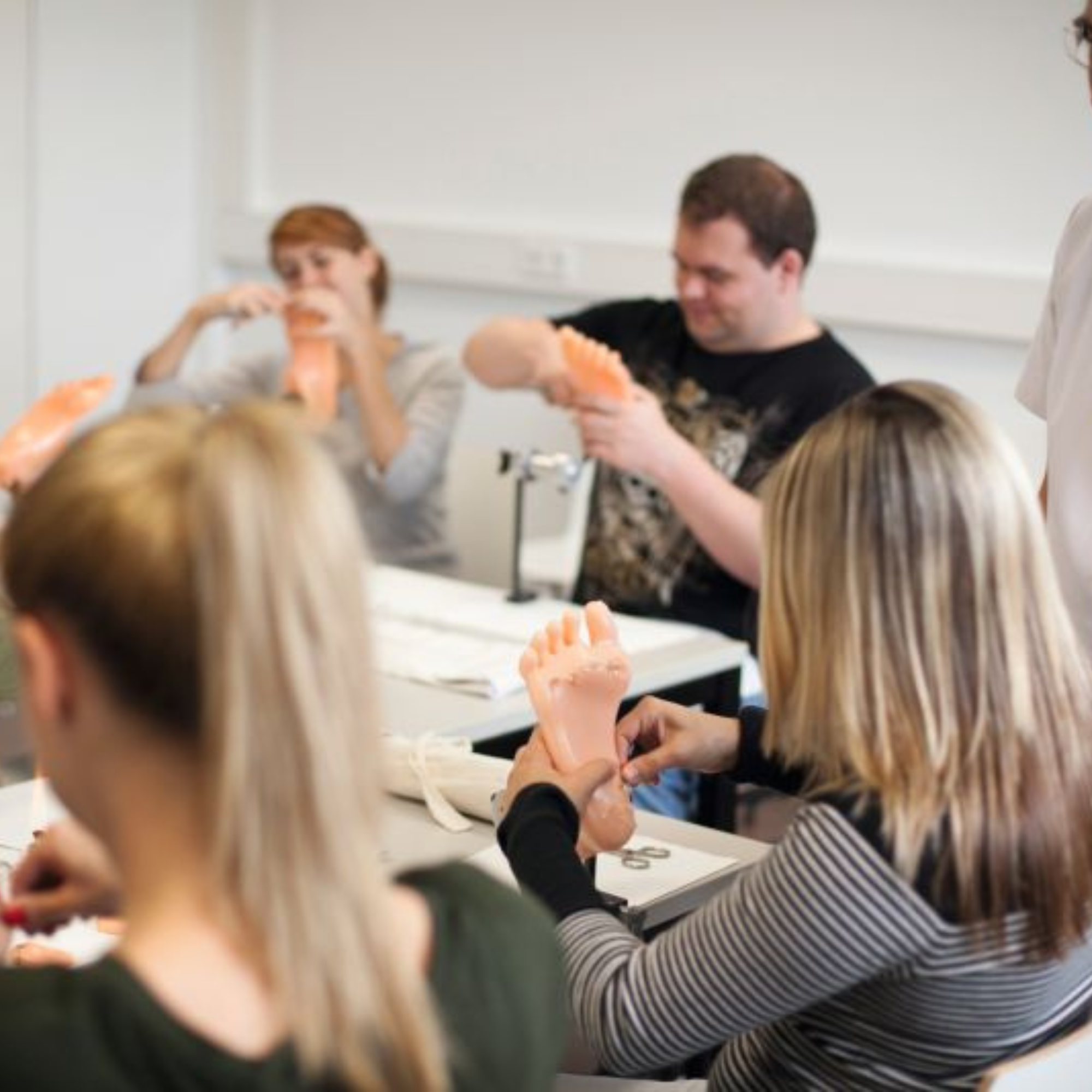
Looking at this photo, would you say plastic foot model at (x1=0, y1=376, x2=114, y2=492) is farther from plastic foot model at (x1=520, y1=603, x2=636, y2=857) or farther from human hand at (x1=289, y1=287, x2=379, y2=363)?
human hand at (x1=289, y1=287, x2=379, y2=363)

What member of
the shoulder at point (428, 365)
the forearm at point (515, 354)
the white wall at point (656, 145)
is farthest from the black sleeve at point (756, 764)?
the white wall at point (656, 145)

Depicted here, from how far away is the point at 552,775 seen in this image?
1.65 metres

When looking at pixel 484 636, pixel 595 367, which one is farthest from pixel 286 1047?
pixel 595 367

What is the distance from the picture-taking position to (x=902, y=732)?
1.33 metres

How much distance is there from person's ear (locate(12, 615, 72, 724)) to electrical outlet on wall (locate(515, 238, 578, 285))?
365 cm

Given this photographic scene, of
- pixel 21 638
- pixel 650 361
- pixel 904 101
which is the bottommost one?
pixel 650 361

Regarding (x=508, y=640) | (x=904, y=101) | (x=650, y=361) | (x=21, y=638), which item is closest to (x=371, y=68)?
(x=904, y=101)

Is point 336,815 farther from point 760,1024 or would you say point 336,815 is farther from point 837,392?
point 837,392

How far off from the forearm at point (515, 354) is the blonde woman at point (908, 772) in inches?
66.2

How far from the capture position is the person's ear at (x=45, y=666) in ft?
3.13

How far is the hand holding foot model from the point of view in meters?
1.69

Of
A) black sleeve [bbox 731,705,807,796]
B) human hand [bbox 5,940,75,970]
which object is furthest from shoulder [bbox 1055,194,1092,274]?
human hand [bbox 5,940,75,970]

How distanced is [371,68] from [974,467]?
3.90 meters

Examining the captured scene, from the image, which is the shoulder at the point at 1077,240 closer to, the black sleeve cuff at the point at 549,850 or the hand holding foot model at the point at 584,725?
the hand holding foot model at the point at 584,725
